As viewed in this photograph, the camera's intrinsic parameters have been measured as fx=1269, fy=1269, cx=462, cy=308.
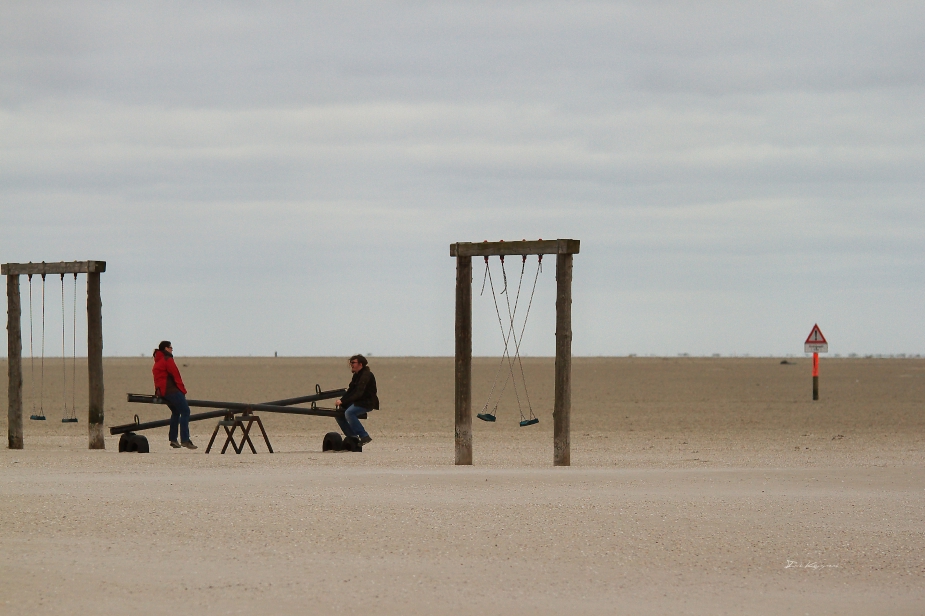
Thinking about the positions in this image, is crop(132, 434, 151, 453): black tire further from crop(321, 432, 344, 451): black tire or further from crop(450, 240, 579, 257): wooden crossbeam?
crop(450, 240, 579, 257): wooden crossbeam

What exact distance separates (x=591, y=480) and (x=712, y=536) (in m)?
3.91

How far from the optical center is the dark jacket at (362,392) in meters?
19.0

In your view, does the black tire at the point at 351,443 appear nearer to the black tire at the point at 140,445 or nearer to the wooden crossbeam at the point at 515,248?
the black tire at the point at 140,445

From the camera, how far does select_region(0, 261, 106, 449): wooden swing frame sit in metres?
20.1

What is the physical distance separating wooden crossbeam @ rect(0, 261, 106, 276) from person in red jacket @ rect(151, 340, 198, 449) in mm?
1814

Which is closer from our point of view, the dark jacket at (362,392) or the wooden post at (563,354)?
the wooden post at (563,354)

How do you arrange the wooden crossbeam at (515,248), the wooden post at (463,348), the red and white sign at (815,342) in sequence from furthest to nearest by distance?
the red and white sign at (815,342), the wooden post at (463,348), the wooden crossbeam at (515,248)

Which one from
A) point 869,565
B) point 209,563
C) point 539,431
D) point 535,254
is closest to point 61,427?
point 539,431

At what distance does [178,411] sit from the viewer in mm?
19406

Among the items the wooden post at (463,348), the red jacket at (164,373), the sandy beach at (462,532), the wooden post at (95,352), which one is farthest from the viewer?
the wooden post at (95,352)

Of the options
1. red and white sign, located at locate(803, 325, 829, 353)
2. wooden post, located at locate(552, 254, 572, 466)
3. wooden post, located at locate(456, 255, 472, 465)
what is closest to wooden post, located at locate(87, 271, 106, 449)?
wooden post, located at locate(456, 255, 472, 465)

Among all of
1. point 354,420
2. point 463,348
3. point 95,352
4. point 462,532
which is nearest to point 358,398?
point 354,420

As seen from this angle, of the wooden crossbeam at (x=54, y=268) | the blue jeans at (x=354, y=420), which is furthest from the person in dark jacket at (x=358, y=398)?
the wooden crossbeam at (x=54, y=268)

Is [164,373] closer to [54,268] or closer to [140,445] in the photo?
[140,445]
